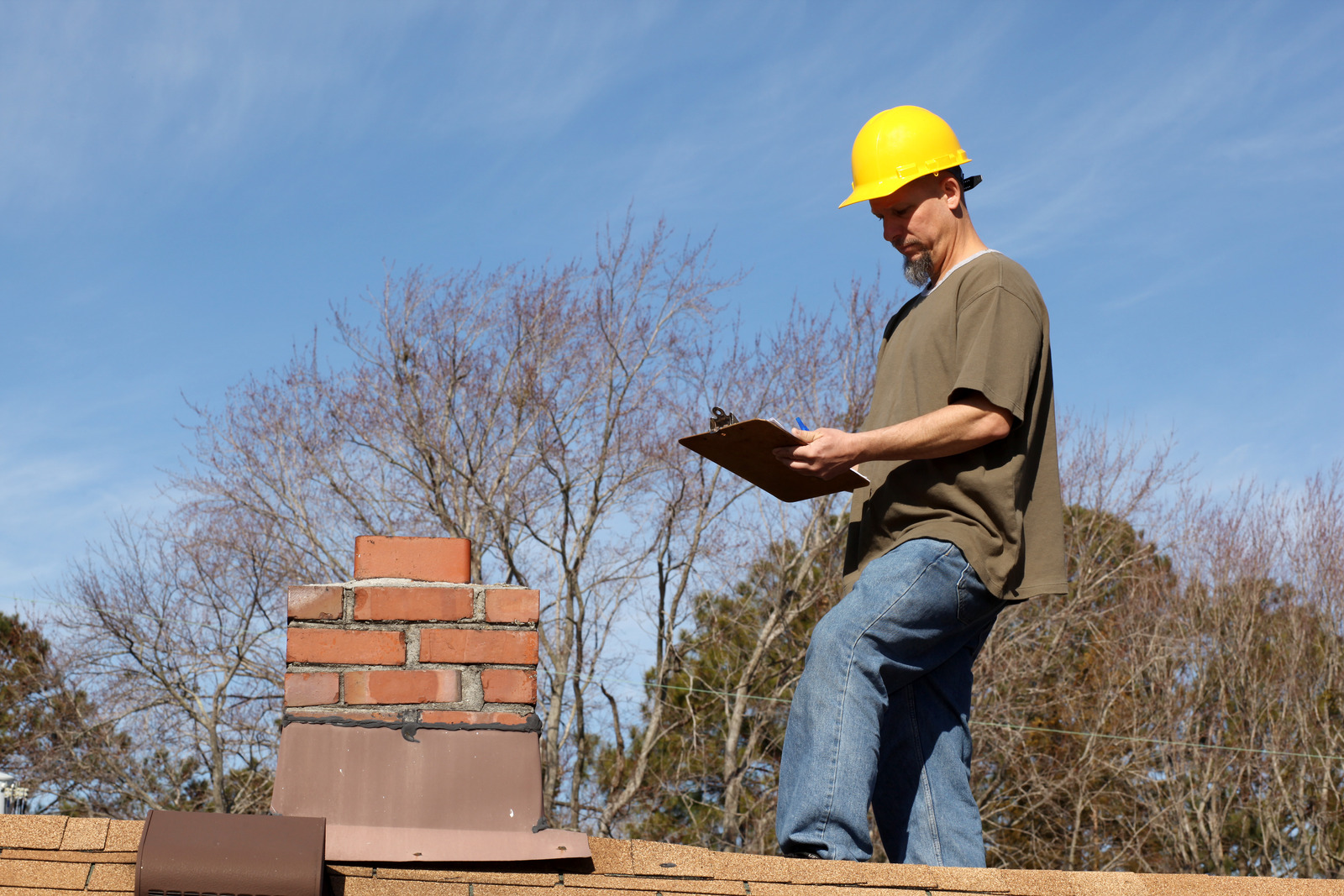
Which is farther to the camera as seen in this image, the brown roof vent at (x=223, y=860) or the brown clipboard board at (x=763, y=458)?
the brown clipboard board at (x=763, y=458)

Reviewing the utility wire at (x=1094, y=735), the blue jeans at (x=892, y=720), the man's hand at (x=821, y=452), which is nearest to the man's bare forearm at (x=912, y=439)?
the man's hand at (x=821, y=452)

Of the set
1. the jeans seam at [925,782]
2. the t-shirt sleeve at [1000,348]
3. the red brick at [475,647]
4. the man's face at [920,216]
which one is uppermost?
the man's face at [920,216]

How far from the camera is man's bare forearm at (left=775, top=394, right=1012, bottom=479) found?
2195 millimetres

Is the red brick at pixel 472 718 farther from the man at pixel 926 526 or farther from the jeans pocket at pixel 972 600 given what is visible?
the jeans pocket at pixel 972 600

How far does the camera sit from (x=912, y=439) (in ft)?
7.25

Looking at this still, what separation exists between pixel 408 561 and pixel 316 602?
0.19 meters

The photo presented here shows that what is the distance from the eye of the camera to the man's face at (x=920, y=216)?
2516 millimetres

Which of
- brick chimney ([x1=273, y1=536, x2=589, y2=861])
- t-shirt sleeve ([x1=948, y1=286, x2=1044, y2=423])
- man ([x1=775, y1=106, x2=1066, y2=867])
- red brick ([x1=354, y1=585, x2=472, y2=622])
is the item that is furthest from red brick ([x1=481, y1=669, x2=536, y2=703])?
t-shirt sleeve ([x1=948, y1=286, x2=1044, y2=423])

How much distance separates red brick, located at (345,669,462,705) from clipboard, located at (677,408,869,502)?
654 mm

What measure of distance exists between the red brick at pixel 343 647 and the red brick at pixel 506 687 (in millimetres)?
171

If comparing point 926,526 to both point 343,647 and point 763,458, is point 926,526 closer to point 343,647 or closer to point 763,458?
point 763,458

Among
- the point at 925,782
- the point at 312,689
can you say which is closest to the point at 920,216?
the point at 925,782

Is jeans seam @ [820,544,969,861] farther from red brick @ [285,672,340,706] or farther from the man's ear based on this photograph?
red brick @ [285,672,340,706]

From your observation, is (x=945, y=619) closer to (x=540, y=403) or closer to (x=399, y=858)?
(x=399, y=858)
